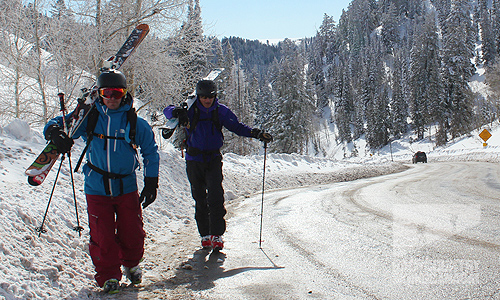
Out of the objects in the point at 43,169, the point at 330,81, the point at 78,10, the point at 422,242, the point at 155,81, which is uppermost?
the point at 330,81

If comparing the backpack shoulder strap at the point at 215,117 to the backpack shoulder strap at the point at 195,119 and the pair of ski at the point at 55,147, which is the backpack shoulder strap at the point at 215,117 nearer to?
the backpack shoulder strap at the point at 195,119

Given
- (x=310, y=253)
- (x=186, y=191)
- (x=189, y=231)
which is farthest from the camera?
(x=186, y=191)

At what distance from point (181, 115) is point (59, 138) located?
60.1 inches

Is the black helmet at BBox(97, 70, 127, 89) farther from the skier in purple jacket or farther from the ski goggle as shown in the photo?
the skier in purple jacket

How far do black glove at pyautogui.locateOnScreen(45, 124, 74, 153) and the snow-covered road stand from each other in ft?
6.26

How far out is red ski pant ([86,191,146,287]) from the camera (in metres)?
3.44

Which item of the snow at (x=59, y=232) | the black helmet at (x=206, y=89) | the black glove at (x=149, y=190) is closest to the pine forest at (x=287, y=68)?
the snow at (x=59, y=232)

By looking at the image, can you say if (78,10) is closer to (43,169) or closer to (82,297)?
(43,169)

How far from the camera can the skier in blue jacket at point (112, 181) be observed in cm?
346

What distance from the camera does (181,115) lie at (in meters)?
4.59

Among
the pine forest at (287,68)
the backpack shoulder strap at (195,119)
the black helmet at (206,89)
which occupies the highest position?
the pine forest at (287,68)

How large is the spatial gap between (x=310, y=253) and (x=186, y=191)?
18.4 feet

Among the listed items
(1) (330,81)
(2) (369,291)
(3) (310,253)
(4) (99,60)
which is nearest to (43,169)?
(3) (310,253)

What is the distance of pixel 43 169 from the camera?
145 inches
